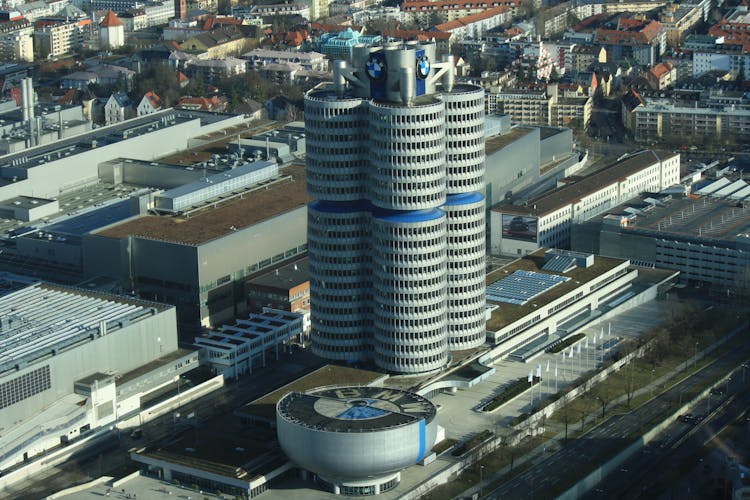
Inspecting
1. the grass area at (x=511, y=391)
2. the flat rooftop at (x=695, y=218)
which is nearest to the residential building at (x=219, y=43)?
the flat rooftop at (x=695, y=218)

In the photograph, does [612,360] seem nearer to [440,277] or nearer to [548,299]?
[548,299]

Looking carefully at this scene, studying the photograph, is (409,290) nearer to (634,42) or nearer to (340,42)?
(634,42)

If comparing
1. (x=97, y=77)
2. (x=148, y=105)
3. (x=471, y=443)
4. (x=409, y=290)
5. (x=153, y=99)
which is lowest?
(x=471, y=443)

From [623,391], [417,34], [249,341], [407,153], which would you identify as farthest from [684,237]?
[417,34]

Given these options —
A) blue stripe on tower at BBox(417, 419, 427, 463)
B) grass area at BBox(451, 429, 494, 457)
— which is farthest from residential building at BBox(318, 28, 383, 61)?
blue stripe on tower at BBox(417, 419, 427, 463)

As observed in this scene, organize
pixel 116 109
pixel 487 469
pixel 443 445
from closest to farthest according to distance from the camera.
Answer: pixel 487 469 < pixel 443 445 < pixel 116 109

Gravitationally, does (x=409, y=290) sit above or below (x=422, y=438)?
above

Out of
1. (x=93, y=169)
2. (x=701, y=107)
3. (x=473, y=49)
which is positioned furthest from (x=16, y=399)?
(x=473, y=49)
